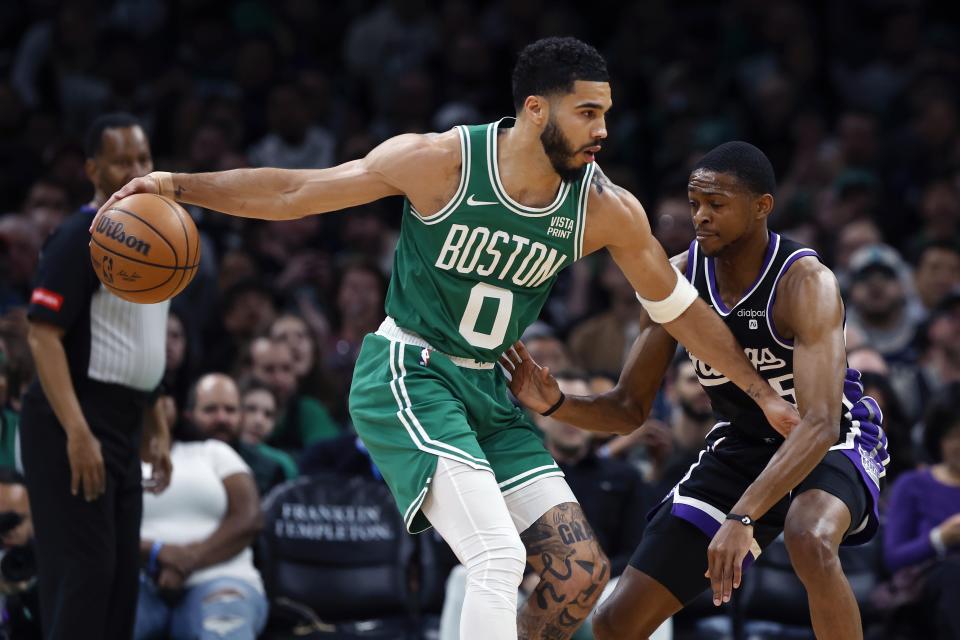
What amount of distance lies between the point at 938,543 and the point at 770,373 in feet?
8.73

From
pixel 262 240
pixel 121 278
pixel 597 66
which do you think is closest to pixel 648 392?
pixel 597 66

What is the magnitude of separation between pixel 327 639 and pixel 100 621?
6.58 feet

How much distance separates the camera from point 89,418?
5855mm

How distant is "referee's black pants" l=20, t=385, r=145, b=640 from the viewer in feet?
18.7

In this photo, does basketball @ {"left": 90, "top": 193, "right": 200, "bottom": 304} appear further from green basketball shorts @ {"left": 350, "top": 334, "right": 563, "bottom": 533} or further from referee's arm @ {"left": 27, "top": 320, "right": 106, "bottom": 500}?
green basketball shorts @ {"left": 350, "top": 334, "right": 563, "bottom": 533}

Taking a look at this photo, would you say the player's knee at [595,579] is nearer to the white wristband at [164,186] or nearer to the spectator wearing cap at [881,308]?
the white wristband at [164,186]

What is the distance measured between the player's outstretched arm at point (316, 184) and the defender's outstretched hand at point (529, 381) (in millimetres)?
958

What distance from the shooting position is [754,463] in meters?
5.52

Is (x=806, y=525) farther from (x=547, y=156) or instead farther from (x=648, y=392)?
(x=547, y=156)

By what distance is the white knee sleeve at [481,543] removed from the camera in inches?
182

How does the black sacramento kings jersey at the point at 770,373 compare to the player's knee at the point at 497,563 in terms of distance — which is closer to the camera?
the player's knee at the point at 497,563

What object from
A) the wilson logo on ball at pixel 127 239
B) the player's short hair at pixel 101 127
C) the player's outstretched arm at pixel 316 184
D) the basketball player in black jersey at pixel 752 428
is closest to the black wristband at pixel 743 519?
the basketball player in black jersey at pixel 752 428

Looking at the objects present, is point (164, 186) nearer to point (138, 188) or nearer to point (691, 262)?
point (138, 188)

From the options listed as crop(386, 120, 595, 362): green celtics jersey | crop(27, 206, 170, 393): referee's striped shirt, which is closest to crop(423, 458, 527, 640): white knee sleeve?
crop(386, 120, 595, 362): green celtics jersey
